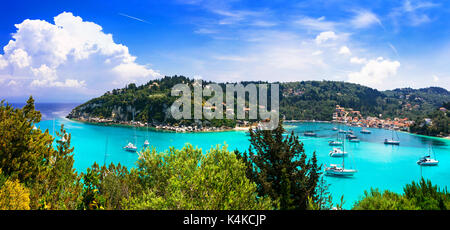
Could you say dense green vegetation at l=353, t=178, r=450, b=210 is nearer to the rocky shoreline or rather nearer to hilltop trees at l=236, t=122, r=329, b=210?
hilltop trees at l=236, t=122, r=329, b=210

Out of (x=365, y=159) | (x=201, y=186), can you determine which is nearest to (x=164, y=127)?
(x=365, y=159)

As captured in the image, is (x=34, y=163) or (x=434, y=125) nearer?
(x=34, y=163)

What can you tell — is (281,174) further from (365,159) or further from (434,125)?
(434,125)

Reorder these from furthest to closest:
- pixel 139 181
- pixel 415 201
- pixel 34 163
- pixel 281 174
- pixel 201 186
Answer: pixel 139 181
pixel 281 174
pixel 34 163
pixel 415 201
pixel 201 186

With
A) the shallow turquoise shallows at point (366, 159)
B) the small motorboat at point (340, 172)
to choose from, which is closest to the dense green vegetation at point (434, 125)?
the shallow turquoise shallows at point (366, 159)

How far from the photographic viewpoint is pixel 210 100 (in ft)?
230

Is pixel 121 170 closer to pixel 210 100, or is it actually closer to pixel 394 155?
pixel 394 155

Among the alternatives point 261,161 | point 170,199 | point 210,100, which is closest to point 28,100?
point 170,199

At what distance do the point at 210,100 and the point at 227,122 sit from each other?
557 inches

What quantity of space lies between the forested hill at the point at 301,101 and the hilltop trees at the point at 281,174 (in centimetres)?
5470

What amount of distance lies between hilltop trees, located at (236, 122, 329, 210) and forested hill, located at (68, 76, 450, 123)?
54698 mm

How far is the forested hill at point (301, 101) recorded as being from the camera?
66.6 m

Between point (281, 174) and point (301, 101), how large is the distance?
96.8 m

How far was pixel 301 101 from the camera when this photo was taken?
98938 millimetres
